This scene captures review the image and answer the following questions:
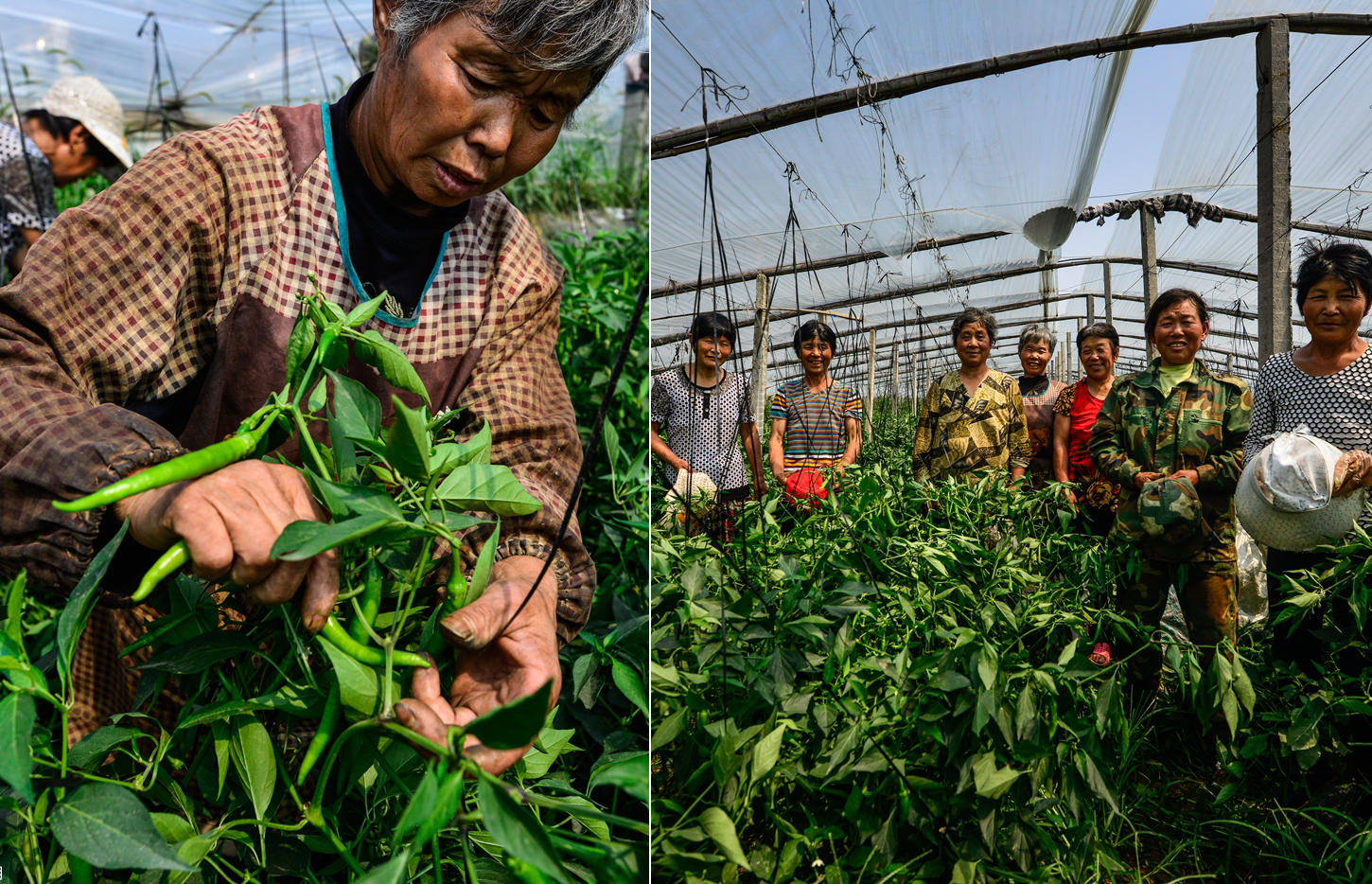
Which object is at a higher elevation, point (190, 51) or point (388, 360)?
point (190, 51)

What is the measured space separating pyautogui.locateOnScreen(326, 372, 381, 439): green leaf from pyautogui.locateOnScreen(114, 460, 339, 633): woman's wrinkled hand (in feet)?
0.13

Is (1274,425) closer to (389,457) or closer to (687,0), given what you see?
(687,0)

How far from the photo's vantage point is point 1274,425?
1655mm

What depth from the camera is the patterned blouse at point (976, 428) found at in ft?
7.10

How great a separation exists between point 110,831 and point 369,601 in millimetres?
158

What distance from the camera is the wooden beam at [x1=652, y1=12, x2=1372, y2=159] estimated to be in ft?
3.92

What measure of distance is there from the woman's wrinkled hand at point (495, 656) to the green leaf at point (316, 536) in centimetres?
11

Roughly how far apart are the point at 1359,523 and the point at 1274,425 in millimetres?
250

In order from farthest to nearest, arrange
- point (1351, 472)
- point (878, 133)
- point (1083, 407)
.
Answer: point (1083, 407) → point (878, 133) → point (1351, 472)

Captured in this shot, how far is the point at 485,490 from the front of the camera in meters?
0.53

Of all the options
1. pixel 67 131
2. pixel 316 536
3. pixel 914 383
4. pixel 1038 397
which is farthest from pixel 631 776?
pixel 914 383

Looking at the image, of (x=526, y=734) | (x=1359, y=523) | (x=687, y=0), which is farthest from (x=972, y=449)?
(x=526, y=734)

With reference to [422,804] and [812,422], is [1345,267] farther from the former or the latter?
[422,804]

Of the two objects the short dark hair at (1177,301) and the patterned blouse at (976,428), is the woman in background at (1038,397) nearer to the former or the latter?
the patterned blouse at (976,428)
